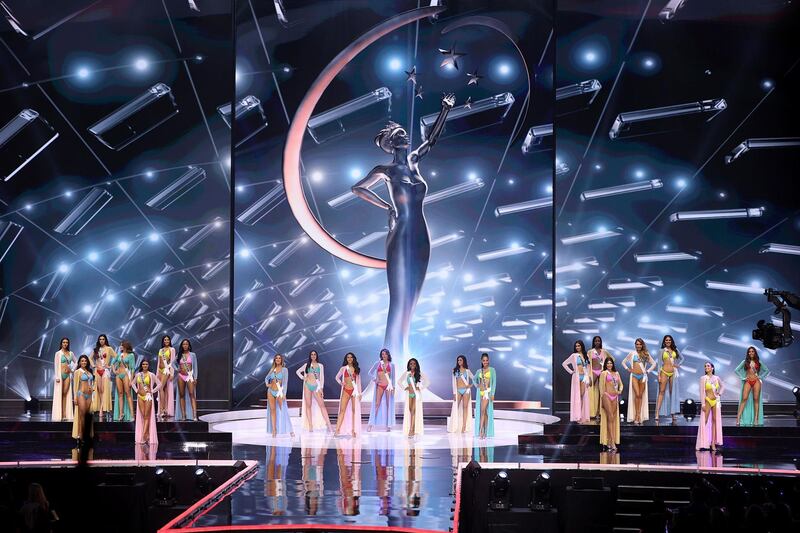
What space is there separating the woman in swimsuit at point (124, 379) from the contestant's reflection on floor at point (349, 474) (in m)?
3.28

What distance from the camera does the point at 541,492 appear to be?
8.76 m

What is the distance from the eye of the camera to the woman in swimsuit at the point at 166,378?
44.9 feet

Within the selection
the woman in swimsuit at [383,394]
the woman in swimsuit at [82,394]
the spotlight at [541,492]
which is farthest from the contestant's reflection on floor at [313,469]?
the woman in swimsuit at [82,394]

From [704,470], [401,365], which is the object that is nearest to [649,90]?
[401,365]

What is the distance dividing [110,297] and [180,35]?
4.76 m

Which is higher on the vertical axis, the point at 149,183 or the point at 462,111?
Result: the point at 462,111

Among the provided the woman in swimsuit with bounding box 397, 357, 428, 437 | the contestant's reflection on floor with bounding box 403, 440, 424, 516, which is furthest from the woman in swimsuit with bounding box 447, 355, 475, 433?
the contestant's reflection on floor with bounding box 403, 440, 424, 516

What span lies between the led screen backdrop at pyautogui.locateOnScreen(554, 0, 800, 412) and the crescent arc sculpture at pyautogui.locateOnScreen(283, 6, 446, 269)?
304 cm

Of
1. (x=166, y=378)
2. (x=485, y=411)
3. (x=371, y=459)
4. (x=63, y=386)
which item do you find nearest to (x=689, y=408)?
(x=485, y=411)

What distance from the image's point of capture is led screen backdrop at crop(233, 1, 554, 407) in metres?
17.0

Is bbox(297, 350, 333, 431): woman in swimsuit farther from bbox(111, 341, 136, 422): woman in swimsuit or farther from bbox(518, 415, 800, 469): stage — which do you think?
bbox(518, 415, 800, 469): stage

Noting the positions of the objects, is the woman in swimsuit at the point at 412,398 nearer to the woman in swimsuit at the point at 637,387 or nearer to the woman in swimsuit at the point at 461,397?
the woman in swimsuit at the point at 461,397

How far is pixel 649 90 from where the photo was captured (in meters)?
16.5

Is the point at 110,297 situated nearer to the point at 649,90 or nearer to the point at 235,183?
the point at 235,183
